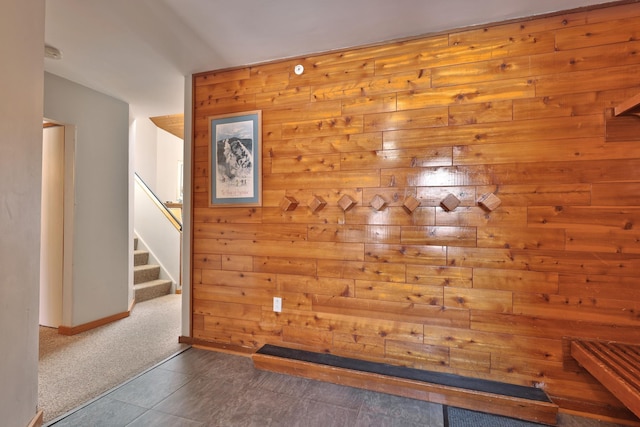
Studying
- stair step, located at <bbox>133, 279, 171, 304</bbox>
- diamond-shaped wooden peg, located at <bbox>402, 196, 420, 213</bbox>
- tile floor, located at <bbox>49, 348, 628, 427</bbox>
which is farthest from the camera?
stair step, located at <bbox>133, 279, 171, 304</bbox>

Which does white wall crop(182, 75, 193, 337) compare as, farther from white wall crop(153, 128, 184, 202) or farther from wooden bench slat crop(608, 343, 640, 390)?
white wall crop(153, 128, 184, 202)

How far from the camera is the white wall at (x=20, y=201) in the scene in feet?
4.48

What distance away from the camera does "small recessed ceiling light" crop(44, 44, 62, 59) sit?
227 cm

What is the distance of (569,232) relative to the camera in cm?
→ 184

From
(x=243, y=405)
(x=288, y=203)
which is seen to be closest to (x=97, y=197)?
(x=288, y=203)

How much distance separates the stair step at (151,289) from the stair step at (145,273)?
0.06m

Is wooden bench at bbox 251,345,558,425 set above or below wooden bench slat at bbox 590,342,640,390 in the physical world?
below

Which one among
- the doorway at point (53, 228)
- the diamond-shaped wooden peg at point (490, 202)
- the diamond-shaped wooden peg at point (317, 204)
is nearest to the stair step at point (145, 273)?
the doorway at point (53, 228)

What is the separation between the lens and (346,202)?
87.6 inches

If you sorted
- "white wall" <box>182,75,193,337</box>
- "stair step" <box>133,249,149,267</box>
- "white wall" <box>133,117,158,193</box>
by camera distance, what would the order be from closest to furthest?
"white wall" <box>182,75,193,337</box> → "stair step" <box>133,249,149,267</box> → "white wall" <box>133,117,158,193</box>

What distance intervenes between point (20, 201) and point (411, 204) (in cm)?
215

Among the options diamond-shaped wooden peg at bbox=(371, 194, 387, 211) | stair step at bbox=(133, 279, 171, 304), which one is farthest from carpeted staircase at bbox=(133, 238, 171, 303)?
diamond-shaped wooden peg at bbox=(371, 194, 387, 211)

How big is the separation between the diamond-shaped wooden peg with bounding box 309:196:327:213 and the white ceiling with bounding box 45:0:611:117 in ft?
3.71

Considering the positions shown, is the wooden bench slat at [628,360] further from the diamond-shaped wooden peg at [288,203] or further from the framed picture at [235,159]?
the framed picture at [235,159]
